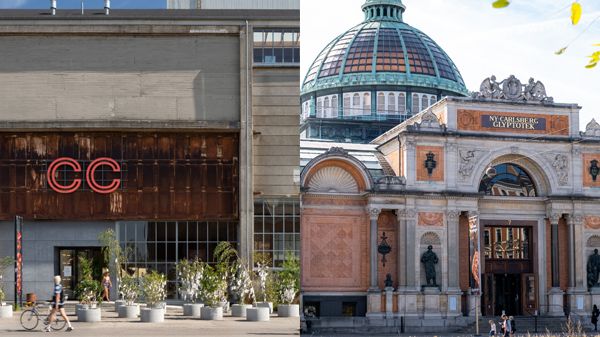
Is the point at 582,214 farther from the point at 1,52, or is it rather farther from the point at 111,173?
the point at 1,52

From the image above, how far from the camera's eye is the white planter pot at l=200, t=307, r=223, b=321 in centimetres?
1933

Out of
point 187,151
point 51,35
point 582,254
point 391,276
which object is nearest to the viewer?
point 51,35

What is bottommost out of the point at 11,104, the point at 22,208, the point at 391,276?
the point at 391,276

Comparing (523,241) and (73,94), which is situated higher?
(73,94)

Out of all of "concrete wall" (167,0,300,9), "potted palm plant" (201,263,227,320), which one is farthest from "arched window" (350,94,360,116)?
Answer: "potted palm plant" (201,263,227,320)

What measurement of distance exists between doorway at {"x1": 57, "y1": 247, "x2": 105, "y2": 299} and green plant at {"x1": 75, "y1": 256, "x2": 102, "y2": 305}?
73cm

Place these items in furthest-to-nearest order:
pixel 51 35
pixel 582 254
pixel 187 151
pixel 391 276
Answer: pixel 582 254
pixel 391 276
pixel 187 151
pixel 51 35

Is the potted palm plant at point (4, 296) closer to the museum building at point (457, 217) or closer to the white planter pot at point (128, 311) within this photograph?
the white planter pot at point (128, 311)

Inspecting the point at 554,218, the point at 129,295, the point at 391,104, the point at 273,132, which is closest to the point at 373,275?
the point at 554,218

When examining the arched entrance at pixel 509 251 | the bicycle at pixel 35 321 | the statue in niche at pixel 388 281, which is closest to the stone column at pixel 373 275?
the statue in niche at pixel 388 281

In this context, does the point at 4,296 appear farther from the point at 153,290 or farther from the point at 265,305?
the point at 265,305

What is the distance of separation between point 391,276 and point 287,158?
14437 mm

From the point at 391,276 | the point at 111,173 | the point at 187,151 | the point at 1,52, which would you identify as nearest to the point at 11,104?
the point at 1,52

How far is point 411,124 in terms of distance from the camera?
38.2m
